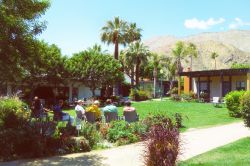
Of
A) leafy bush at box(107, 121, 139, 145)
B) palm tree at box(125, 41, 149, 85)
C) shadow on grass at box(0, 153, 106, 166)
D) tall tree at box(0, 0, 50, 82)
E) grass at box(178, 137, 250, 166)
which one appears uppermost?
palm tree at box(125, 41, 149, 85)

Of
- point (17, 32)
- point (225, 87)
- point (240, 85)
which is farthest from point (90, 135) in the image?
point (225, 87)

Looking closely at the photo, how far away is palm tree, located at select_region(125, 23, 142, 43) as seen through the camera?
50847mm

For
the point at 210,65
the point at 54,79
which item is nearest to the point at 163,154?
the point at 54,79

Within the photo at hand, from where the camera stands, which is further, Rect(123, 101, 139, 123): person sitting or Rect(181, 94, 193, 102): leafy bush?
Rect(181, 94, 193, 102): leafy bush

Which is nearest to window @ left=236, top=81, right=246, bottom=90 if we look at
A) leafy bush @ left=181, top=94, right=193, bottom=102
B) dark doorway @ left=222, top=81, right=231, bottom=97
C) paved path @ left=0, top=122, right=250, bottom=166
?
dark doorway @ left=222, top=81, right=231, bottom=97

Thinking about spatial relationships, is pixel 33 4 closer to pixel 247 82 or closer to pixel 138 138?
pixel 138 138

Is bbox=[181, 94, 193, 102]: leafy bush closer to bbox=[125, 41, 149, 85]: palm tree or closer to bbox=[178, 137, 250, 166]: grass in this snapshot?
bbox=[125, 41, 149, 85]: palm tree

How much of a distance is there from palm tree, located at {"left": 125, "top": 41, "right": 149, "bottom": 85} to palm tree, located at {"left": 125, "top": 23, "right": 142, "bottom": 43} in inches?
35.9

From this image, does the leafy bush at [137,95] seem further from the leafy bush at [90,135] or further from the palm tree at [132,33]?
the leafy bush at [90,135]

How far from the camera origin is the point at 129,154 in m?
10.9

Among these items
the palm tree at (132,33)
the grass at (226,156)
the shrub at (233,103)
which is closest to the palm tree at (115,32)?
the palm tree at (132,33)

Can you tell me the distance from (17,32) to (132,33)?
133ft

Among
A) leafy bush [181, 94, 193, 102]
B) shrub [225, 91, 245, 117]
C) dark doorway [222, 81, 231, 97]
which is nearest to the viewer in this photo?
shrub [225, 91, 245, 117]

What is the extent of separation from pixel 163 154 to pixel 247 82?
106ft
